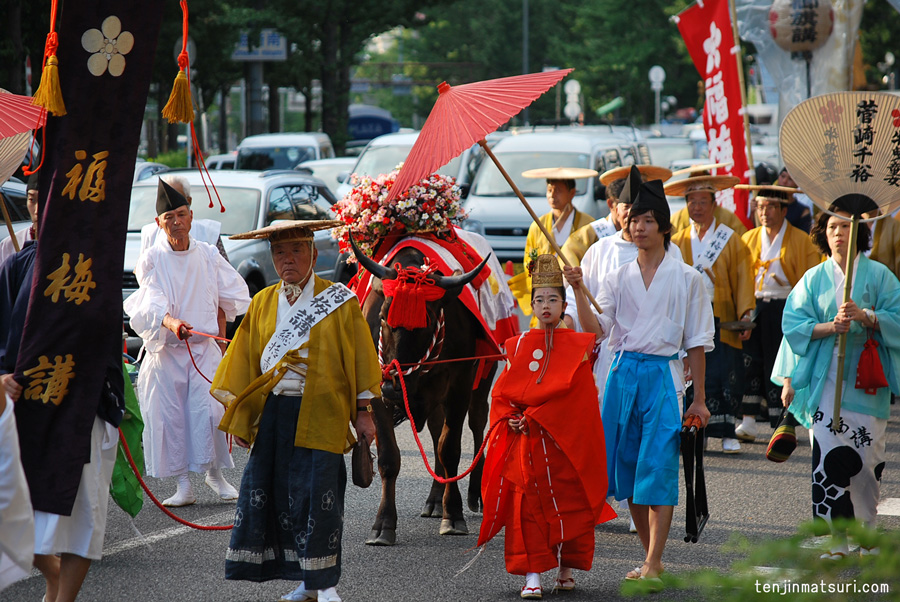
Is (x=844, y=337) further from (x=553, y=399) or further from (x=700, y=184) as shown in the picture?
(x=700, y=184)

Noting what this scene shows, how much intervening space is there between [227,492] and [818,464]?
373 cm

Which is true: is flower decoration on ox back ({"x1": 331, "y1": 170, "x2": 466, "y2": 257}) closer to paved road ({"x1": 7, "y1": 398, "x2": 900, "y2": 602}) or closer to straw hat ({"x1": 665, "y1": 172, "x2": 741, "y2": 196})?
paved road ({"x1": 7, "y1": 398, "x2": 900, "y2": 602})

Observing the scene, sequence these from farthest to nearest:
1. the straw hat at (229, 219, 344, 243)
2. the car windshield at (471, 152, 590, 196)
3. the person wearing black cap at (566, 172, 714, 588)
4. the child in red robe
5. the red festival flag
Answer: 1. the car windshield at (471, 152, 590, 196)
2. the red festival flag
3. the person wearing black cap at (566, 172, 714, 588)
4. the child in red robe
5. the straw hat at (229, 219, 344, 243)

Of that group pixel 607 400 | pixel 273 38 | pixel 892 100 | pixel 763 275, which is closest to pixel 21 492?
pixel 607 400

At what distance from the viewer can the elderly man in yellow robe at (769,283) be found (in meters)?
8.76

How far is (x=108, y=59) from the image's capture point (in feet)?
14.4

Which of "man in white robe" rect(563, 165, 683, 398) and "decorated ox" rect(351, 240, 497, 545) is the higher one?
"man in white robe" rect(563, 165, 683, 398)

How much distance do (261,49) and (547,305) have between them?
23.2 metres

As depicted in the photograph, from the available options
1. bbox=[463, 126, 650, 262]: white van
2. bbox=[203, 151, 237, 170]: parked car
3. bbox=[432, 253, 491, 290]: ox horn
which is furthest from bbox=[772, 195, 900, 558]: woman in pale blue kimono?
bbox=[203, 151, 237, 170]: parked car

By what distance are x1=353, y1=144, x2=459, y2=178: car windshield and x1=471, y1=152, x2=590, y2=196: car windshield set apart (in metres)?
0.95

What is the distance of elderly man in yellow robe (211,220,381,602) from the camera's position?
4.82 metres

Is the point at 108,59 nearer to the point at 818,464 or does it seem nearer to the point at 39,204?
the point at 39,204

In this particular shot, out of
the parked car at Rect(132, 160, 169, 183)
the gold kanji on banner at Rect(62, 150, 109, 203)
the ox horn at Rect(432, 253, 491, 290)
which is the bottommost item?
the ox horn at Rect(432, 253, 491, 290)

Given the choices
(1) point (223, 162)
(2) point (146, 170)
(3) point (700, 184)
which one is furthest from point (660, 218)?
(1) point (223, 162)
